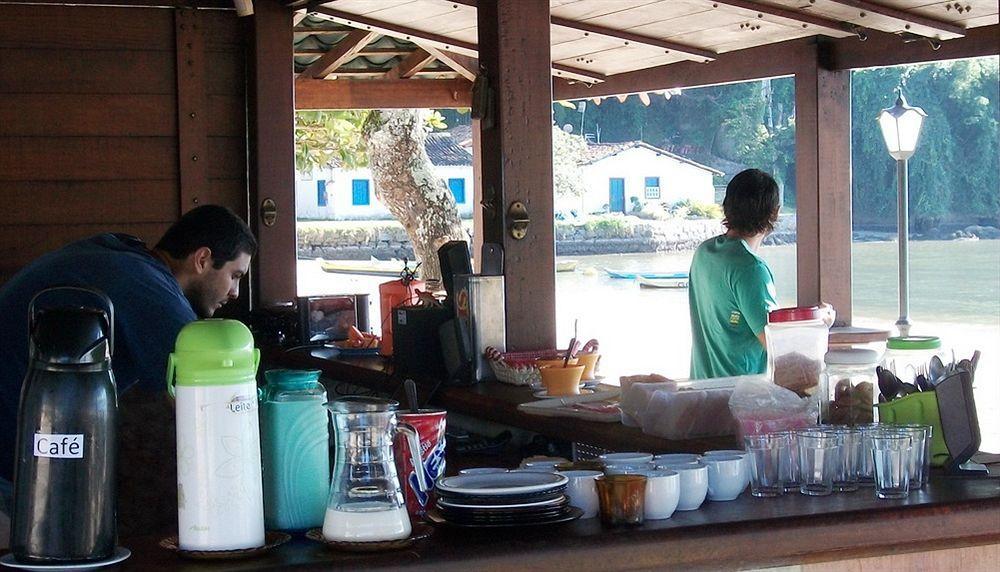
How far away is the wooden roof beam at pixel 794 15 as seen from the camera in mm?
5523

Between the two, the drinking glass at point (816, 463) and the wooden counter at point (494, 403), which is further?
the wooden counter at point (494, 403)

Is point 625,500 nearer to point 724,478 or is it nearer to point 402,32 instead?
point 724,478

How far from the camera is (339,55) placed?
699 cm

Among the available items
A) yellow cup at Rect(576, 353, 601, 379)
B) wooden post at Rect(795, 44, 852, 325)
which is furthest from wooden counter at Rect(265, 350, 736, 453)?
wooden post at Rect(795, 44, 852, 325)

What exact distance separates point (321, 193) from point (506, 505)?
3530 centimetres

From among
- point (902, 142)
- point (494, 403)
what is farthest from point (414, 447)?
point (902, 142)

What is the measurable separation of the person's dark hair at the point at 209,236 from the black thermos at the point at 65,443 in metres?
1.92

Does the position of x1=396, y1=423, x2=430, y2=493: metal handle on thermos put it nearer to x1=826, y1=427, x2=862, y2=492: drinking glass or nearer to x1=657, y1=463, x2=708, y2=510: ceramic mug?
x1=657, y1=463, x2=708, y2=510: ceramic mug

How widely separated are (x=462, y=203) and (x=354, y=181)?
4.25 metres

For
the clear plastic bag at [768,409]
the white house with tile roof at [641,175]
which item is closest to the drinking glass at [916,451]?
the clear plastic bag at [768,409]

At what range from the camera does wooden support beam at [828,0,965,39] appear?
547cm

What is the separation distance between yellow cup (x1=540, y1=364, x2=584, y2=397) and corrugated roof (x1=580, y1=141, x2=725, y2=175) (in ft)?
87.4

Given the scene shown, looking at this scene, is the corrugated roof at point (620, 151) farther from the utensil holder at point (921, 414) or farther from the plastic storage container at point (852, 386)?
the utensil holder at point (921, 414)

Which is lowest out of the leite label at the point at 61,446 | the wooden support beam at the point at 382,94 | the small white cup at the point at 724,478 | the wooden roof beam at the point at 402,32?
the small white cup at the point at 724,478
